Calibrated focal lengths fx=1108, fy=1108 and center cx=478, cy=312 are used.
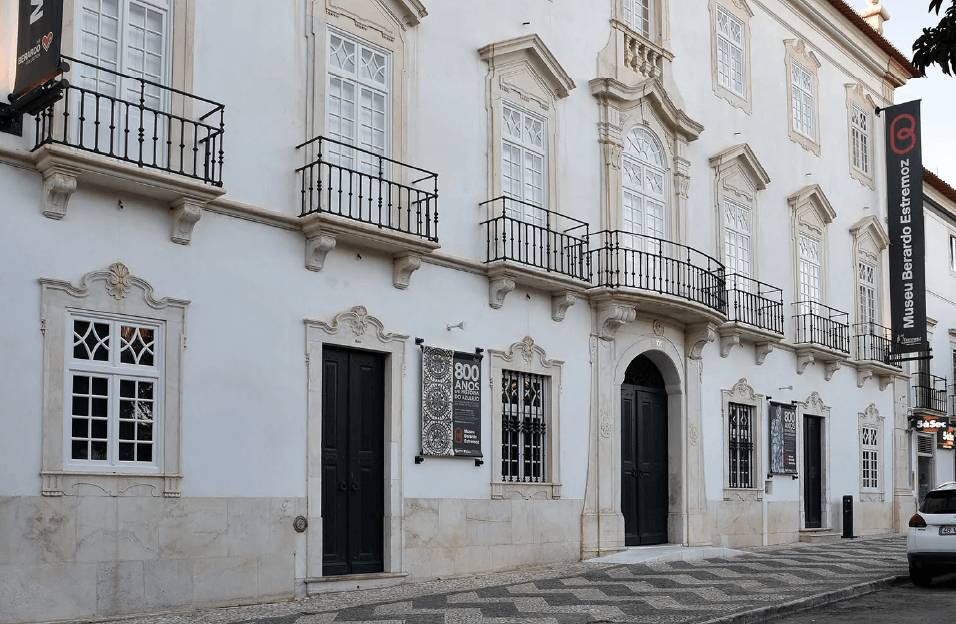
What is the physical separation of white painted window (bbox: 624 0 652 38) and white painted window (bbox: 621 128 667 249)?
1.93m

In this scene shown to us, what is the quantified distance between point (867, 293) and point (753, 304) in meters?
6.70

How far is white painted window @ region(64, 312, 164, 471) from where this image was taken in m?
10.9

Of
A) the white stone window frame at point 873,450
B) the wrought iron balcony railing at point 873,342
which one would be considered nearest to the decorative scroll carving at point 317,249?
the wrought iron balcony railing at point 873,342

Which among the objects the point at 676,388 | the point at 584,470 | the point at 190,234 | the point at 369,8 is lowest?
the point at 584,470

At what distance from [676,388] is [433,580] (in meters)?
6.70

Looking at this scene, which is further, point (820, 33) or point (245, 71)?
point (820, 33)

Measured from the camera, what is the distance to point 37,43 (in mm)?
10141

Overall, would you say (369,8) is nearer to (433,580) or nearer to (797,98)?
(433,580)

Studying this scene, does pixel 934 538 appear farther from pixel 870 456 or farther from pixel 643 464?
pixel 870 456

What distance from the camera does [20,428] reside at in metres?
10.4

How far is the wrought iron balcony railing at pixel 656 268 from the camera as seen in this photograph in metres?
17.2

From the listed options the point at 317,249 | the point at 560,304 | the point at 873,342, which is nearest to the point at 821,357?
the point at 873,342

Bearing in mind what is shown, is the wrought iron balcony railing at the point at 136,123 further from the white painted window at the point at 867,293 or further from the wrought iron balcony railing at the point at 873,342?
the white painted window at the point at 867,293

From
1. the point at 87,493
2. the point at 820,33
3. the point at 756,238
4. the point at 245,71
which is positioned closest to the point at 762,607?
the point at 87,493
